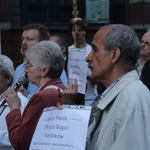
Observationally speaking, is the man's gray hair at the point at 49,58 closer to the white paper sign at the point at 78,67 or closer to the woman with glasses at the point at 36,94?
the woman with glasses at the point at 36,94

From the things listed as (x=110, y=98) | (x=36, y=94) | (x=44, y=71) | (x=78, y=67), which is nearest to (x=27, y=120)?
(x=36, y=94)

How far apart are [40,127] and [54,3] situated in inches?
316

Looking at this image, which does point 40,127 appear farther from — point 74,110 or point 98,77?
point 98,77

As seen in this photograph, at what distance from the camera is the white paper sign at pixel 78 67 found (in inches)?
207

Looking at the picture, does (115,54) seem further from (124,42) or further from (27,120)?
(27,120)

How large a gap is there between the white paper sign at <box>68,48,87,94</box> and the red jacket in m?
1.27

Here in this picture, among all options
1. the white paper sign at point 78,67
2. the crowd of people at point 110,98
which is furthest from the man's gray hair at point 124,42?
the white paper sign at point 78,67

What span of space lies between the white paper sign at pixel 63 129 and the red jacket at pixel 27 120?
0.44 m

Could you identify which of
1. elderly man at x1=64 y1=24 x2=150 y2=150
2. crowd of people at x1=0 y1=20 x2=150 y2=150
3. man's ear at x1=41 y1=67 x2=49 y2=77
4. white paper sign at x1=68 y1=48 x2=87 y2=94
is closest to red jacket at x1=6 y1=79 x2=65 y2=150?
crowd of people at x1=0 y1=20 x2=150 y2=150

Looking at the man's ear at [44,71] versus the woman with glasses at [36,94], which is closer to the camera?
the woman with glasses at [36,94]

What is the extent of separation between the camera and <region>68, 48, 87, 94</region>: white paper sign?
5.25m

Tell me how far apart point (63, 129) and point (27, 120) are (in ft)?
2.20

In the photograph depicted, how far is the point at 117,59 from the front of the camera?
124 inches

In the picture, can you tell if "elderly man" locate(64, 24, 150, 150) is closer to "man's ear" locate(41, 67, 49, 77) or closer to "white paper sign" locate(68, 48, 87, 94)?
"man's ear" locate(41, 67, 49, 77)
